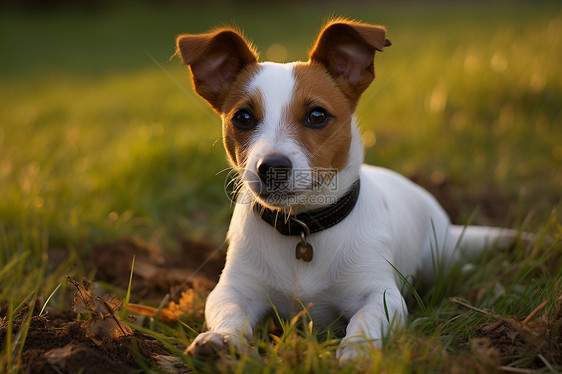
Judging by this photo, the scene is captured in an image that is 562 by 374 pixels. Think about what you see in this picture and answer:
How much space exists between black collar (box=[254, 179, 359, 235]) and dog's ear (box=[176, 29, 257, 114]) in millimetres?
805

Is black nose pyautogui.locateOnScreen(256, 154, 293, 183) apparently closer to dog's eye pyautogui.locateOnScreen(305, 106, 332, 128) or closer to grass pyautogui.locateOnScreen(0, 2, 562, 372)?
dog's eye pyautogui.locateOnScreen(305, 106, 332, 128)

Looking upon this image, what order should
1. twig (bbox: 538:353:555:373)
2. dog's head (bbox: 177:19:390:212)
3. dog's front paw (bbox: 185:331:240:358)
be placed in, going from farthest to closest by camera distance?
dog's head (bbox: 177:19:390:212), dog's front paw (bbox: 185:331:240:358), twig (bbox: 538:353:555:373)

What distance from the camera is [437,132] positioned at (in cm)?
650

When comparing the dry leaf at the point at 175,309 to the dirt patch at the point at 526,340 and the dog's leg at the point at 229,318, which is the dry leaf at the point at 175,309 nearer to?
the dog's leg at the point at 229,318

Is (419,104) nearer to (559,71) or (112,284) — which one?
(559,71)

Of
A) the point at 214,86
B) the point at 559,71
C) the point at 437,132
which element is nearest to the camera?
the point at 214,86

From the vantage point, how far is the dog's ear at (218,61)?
2.89 meters

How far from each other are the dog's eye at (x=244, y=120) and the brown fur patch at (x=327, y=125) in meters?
0.21

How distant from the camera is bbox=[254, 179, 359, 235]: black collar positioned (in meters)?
2.71

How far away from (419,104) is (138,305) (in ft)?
17.5

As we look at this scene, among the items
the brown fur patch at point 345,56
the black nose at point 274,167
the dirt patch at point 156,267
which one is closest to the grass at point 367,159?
the dirt patch at point 156,267

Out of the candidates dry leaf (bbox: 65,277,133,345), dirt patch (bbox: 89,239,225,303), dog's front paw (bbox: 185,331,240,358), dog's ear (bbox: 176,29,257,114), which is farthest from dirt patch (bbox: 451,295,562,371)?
dog's ear (bbox: 176,29,257,114)

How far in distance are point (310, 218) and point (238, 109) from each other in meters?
0.71

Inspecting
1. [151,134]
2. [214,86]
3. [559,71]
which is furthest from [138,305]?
[559,71]
